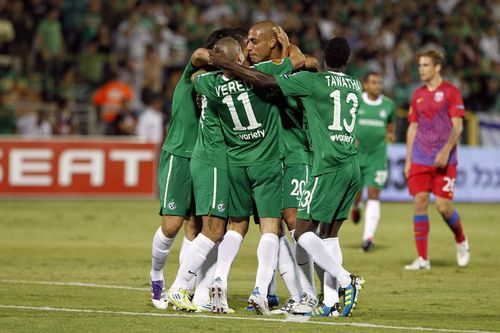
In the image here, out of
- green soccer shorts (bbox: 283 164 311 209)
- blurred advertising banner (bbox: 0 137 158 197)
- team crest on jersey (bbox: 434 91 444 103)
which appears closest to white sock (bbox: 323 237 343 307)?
green soccer shorts (bbox: 283 164 311 209)

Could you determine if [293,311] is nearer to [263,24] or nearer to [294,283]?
[294,283]

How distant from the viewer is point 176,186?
10.2m

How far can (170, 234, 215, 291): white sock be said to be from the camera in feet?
31.9

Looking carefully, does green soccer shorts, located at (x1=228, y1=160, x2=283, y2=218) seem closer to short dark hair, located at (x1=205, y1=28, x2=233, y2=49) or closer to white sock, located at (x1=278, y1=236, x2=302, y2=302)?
white sock, located at (x1=278, y1=236, x2=302, y2=302)

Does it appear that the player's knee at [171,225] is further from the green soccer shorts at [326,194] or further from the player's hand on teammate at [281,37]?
the player's hand on teammate at [281,37]

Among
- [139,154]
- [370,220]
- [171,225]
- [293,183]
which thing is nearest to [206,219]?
[171,225]

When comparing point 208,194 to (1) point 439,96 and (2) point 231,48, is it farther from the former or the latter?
(1) point 439,96

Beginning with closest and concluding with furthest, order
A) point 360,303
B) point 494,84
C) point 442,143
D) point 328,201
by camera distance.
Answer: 1. point 328,201
2. point 360,303
3. point 442,143
4. point 494,84

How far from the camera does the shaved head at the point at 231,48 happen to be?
952 centimetres

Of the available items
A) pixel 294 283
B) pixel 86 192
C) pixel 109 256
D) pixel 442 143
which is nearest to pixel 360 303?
pixel 294 283

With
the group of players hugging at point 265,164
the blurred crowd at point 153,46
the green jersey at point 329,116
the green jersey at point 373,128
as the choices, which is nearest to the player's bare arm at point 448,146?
the green jersey at point 373,128

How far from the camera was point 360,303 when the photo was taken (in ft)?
34.9

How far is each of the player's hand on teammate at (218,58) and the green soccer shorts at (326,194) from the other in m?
1.26

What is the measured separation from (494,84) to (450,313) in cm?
2039
